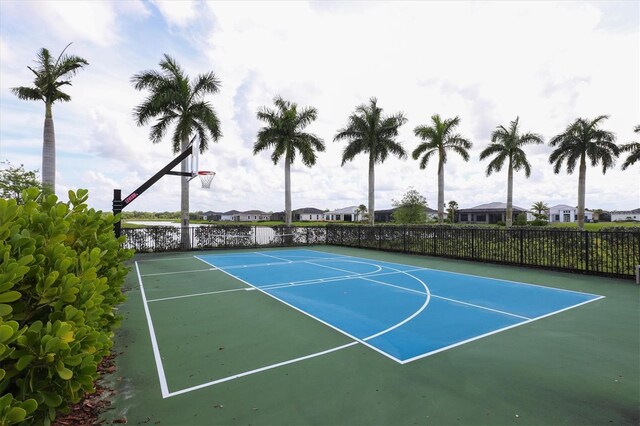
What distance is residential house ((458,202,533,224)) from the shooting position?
60.0m

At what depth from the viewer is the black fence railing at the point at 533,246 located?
34.9 feet

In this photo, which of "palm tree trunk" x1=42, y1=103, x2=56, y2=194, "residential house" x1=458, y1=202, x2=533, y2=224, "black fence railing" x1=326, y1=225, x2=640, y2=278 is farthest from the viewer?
"residential house" x1=458, y1=202, x2=533, y2=224

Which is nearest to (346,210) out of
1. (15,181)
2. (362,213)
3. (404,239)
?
(362,213)

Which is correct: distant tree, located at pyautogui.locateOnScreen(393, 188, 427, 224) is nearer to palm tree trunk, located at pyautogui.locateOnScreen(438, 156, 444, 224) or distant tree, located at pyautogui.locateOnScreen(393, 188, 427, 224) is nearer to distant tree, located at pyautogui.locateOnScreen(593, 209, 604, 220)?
palm tree trunk, located at pyautogui.locateOnScreen(438, 156, 444, 224)

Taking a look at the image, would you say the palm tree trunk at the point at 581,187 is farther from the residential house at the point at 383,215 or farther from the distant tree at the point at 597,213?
the distant tree at the point at 597,213

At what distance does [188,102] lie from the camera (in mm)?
20641

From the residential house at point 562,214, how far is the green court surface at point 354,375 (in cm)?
8089

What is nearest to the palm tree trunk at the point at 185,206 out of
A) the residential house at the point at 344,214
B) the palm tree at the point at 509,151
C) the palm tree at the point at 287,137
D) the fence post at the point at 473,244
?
the palm tree at the point at 287,137

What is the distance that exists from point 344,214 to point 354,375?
9085 centimetres

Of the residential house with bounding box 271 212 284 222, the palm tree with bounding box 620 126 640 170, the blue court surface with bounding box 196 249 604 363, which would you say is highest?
the palm tree with bounding box 620 126 640 170

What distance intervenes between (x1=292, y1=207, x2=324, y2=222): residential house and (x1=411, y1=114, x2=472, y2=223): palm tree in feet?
229

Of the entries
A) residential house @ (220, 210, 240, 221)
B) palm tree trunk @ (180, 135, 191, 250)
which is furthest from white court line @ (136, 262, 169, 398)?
residential house @ (220, 210, 240, 221)

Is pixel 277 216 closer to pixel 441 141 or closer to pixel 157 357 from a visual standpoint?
pixel 441 141

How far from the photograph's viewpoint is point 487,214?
62.4 meters
